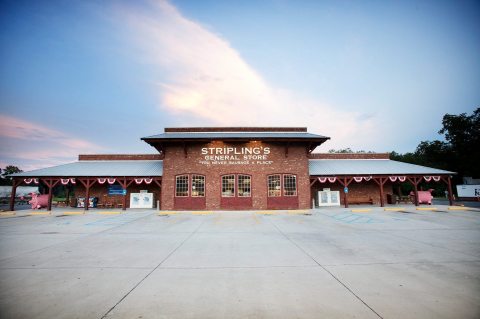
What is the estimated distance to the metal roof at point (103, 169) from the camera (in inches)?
756

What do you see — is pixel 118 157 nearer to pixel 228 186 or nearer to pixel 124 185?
pixel 124 185

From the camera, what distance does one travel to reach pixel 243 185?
1889 cm

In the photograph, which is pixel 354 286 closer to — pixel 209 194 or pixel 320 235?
pixel 320 235

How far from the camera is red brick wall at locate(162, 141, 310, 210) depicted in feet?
61.0

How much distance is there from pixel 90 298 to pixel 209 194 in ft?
48.5

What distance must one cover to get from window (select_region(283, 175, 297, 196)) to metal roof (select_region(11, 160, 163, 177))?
1163cm

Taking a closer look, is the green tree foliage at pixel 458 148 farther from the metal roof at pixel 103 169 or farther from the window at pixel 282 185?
the metal roof at pixel 103 169

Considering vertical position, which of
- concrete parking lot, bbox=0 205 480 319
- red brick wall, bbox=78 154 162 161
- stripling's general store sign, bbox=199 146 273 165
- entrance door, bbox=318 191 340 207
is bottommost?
concrete parking lot, bbox=0 205 480 319

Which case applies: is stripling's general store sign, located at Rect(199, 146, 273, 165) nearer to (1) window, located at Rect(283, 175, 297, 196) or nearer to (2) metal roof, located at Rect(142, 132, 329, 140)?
(2) metal roof, located at Rect(142, 132, 329, 140)

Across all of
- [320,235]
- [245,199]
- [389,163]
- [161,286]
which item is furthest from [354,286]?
[389,163]

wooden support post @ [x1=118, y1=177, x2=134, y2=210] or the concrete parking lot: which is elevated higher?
wooden support post @ [x1=118, y1=177, x2=134, y2=210]

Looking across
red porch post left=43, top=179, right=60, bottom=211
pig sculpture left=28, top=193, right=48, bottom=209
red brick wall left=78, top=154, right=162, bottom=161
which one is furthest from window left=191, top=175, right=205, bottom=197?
pig sculpture left=28, top=193, right=48, bottom=209

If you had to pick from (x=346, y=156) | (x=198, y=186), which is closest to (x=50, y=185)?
(x=198, y=186)

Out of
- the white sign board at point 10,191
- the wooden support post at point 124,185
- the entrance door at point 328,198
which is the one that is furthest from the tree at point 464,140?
the white sign board at point 10,191
